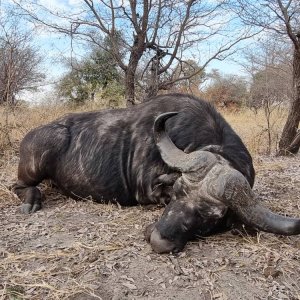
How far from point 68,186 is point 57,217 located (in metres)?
0.62

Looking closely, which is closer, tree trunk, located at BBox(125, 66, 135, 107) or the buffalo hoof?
the buffalo hoof

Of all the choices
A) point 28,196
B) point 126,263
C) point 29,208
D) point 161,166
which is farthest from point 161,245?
point 28,196

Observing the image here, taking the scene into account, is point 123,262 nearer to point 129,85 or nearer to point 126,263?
point 126,263

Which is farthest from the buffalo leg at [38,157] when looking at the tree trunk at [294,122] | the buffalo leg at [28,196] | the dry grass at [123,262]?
the tree trunk at [294,122]

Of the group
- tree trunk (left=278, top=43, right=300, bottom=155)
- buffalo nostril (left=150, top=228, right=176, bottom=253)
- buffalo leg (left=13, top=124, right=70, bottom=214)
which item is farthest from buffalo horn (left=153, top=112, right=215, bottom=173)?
tree trunk (left=278, top=43, right=300, bottom=155)

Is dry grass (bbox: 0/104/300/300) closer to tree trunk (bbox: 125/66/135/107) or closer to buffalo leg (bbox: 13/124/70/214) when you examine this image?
buffalo leg (bbox: 13/124/70/214)

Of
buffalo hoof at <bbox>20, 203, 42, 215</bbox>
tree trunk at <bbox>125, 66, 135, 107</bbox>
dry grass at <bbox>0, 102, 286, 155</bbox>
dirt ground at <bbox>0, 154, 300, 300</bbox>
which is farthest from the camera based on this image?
tree trunk at <bbox>125, 66, 135, 107</bbox>

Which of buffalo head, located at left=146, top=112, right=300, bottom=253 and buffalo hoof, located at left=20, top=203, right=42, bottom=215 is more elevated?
buffalo head, located at left=146, top=112, right=300, bottom=253

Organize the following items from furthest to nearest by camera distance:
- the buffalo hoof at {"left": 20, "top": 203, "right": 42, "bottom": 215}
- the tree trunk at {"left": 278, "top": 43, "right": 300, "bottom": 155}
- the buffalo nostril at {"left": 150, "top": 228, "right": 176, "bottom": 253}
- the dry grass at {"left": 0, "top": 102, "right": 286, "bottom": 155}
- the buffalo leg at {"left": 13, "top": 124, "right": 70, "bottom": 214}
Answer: the dry grass at {"left": 0, "top": 102, "right": 286, "bottom": 155}, the tree trunk at {"left": 278, "top": 43, "right": 300, "bottom": 155}, the buffalo leg at {"left": 13, "top": 124, "right": 70, "bottom": 214}, the buffalo hoof at {"left": 20, "top": 203, "right": 42, "bottom": 215}, the buffalo nostril at {"left": 150, "top": 228, "right": 176, "bottom": 253}

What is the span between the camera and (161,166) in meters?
3.66

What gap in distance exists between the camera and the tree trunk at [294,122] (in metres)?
6.38

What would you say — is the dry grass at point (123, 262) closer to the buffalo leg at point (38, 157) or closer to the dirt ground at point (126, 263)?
the dirt ground at point (126, 263)

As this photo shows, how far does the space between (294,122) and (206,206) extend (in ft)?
14.4

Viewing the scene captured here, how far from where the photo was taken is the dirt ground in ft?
7.55
